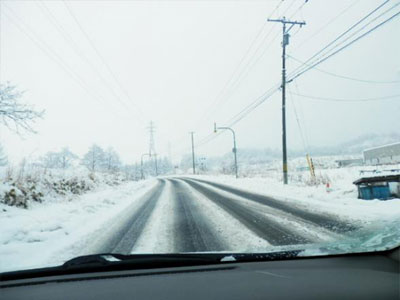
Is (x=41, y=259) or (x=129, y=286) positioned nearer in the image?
(x=129, y=286)

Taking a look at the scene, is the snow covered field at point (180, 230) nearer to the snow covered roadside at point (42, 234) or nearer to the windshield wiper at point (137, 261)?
the snow covered roadside at point (42, 234)

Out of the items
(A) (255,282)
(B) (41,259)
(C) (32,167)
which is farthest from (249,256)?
(C) (32,167)

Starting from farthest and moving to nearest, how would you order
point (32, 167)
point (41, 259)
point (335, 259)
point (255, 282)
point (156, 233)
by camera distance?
point (32, 167), point (156, 233), point (41, 259), point (335, 259), point (255, 282)

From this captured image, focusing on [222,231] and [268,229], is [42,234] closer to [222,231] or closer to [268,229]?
[222,231]

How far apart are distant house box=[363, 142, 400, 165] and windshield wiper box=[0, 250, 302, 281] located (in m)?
6.75

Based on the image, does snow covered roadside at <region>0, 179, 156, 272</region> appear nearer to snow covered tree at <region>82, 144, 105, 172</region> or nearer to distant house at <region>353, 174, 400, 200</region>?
distant house at <region>353, 174, 400, 200</region>

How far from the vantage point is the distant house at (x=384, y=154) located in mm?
7081

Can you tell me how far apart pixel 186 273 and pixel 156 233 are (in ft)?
10.8

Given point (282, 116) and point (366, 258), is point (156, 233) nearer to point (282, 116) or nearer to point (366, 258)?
point (366, 258)

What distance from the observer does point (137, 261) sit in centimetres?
232

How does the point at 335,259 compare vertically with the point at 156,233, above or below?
above

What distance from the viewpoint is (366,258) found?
2.22 m

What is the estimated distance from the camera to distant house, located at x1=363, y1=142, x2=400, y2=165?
708cm

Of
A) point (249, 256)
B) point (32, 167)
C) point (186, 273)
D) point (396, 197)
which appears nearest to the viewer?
point (186, 273)
